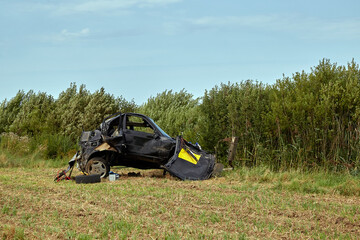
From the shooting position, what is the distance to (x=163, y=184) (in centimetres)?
1250

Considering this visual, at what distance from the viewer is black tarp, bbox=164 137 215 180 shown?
43.4ft

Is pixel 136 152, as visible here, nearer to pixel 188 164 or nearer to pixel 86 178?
pixel 188 164

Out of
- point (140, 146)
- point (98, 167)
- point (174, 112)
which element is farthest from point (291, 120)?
point (174, 112)

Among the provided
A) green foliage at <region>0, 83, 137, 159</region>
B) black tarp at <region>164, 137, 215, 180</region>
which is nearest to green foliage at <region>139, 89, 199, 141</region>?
green foliage at <region>0, 83, 137, 159</region>

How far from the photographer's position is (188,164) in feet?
44.3

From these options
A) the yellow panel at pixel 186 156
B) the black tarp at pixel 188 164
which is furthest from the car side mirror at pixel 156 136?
the yellow panel at pixel 186 156

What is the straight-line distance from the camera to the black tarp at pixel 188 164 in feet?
43.4

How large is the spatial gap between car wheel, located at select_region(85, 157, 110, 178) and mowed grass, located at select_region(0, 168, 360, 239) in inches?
30.3

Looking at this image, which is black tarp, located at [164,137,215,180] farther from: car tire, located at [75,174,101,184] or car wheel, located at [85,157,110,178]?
car tire, located at [75,174,101,184]

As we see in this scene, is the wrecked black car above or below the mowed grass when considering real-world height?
above

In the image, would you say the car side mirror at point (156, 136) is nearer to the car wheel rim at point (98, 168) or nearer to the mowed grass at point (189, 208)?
the mowed grass at point (189, 208)

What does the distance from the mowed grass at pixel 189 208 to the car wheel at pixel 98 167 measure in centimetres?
77

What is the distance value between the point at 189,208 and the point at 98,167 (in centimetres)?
532

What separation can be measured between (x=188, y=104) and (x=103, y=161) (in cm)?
1204
